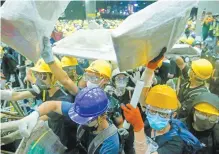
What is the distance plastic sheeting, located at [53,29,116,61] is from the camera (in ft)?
8.03

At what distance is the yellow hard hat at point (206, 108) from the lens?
2.15 m

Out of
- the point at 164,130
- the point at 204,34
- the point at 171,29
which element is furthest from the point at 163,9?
the point at 204,34

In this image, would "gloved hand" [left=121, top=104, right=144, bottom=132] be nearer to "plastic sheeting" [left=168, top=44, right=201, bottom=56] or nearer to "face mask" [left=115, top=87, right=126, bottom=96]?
"plastic sheeting" [left=168, top=44, right=201, bottom=56]

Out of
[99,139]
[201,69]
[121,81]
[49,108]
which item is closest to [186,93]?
[201,69]

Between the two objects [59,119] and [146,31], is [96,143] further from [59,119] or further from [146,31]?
[146,31]

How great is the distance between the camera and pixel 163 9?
140 cm

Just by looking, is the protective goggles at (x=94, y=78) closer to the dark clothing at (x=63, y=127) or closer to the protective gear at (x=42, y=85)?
the protective gear at (x=42, y=85)

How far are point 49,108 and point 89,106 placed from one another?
39 cm

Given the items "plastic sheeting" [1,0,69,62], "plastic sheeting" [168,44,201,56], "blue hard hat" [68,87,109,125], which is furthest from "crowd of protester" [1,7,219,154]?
"plastic sheeting" [168,44,201,56]

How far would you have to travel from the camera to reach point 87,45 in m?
2.55

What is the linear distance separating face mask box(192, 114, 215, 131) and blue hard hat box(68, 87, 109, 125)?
846 millimetres

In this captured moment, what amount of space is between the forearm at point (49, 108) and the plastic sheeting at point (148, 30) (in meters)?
0.74

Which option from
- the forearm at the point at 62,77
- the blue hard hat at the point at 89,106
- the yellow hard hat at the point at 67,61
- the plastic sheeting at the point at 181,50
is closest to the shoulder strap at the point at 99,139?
the blue hard hat at the point at 89,106

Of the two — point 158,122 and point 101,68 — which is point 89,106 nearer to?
point 158,122
